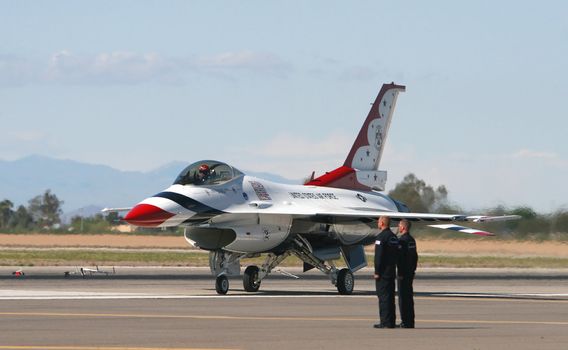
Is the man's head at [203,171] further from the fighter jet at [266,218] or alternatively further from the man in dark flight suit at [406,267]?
the man in dark flight suit at [406,267]

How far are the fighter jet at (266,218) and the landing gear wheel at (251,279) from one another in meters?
0.02

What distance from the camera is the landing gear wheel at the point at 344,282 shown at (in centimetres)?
3170

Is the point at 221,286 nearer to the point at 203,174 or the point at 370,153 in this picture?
the point at 203,174

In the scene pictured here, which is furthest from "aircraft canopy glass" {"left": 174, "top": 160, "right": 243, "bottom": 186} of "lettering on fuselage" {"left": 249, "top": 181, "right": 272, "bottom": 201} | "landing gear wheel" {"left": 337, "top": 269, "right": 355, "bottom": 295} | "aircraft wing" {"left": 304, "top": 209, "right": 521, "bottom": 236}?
"landing gear wheel" {"left": 337, "top": 269, "right": 355, "bottom": 295}

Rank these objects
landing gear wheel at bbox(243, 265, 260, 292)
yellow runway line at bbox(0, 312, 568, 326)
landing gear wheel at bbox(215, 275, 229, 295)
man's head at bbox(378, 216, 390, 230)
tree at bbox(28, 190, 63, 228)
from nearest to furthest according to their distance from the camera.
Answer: man's head at bbox(378, 216, 390, 230), yellow runway line at bbox(0, 312, 568, 326), landing gear wheel at bbox(215, 275, 229, 295), landing gear wheel at bbox(243, 265, 260, 292), tree at bbox(28, 190, 63, 228)

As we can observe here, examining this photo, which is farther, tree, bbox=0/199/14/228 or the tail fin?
tree, bbox=0/199/14/228

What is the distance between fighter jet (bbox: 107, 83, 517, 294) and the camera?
29.7m

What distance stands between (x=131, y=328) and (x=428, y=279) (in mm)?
21105

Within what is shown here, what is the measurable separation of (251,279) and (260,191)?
2.13 m

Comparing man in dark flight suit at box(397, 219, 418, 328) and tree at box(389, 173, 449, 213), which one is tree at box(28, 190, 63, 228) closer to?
tree at box(389, 173, 449, 213)

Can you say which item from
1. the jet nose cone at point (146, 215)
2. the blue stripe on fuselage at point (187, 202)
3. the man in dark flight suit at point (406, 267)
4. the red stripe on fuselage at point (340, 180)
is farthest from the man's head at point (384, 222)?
the red stripe on fuselage at point (340, 180)

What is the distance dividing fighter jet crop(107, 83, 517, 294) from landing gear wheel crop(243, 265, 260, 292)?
24 millimetres

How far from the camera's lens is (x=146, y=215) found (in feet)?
94.2

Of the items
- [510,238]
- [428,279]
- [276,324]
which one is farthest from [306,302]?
[510,238]
